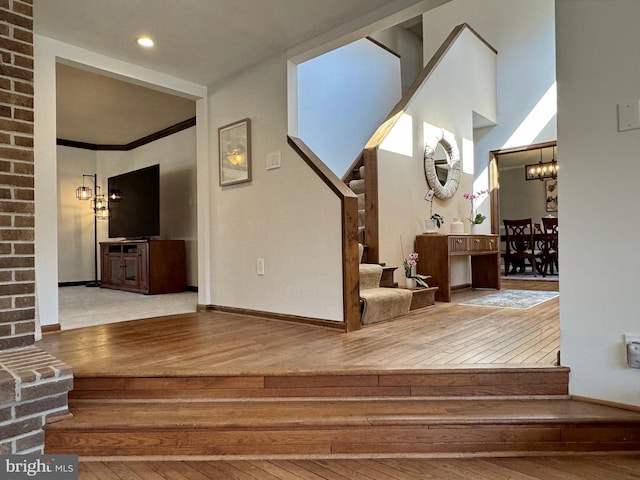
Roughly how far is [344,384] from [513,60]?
653 centimetres

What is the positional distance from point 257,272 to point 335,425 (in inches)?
76.1

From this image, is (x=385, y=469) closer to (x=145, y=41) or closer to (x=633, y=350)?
(x=633, y=350)

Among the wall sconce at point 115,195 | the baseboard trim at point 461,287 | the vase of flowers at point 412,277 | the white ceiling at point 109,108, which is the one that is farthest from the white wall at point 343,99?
the wall sconce at point 115,195

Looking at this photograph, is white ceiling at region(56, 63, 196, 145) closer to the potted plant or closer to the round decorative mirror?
the round decorative mirror

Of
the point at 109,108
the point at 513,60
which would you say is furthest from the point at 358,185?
the point at 513,60

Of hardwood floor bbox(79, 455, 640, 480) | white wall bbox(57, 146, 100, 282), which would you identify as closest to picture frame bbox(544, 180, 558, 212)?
hardwood floor bbox(79, 455, 640, 480)

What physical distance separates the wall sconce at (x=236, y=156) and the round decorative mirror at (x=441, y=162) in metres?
2.20

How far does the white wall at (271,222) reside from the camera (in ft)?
9.84

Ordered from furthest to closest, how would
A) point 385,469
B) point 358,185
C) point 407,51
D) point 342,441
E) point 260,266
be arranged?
1. point 407,51
2. point 358,185
3. point 260,266
4. point 342,441
5. point 385,469

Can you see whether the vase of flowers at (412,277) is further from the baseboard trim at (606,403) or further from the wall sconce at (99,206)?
the wall sconce at (99,206)

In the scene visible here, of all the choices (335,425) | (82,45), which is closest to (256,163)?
(82,45)

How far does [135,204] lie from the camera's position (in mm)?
5922

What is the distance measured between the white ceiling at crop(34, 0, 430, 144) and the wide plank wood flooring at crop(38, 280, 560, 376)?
2.10m

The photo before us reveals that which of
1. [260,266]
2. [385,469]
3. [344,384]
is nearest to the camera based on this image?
[385,469]
